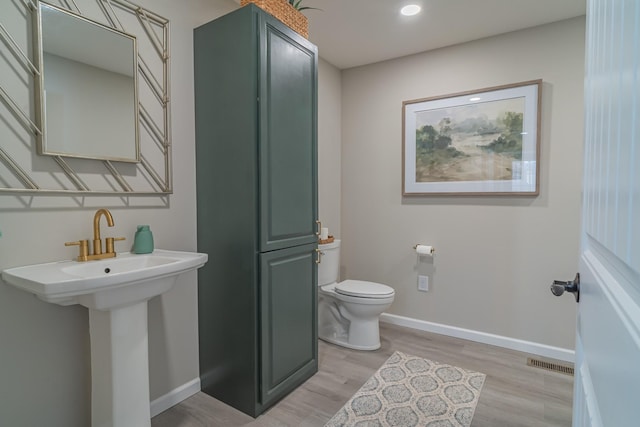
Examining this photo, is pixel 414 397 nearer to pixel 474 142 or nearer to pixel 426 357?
pixel 426 357

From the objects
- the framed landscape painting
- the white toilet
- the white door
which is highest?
the framed landscape painting

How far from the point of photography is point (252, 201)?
5.59ft

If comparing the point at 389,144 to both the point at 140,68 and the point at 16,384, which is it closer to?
the point at 140,68

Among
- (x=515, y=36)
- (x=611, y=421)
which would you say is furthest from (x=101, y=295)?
(x=515, y=36)

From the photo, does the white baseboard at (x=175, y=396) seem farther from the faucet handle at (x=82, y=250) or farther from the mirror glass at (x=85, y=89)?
the mirror glass at (x=85, y=89)

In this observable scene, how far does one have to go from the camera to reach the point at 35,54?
132 centimetres

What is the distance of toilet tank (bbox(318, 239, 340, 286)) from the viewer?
8.84ft

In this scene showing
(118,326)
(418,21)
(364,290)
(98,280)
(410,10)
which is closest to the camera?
(98,280)

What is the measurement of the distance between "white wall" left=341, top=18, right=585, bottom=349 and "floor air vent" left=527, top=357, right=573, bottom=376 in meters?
0.16

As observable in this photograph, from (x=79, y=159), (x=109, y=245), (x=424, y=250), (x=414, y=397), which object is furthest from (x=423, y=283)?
(x=79, y=159)

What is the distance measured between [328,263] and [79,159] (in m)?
1.85

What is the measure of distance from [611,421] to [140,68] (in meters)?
2.08

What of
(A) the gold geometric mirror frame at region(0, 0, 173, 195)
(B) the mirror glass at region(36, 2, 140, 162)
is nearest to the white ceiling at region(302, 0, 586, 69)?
(A) the gold geometric mirror frame at region(0, 0, 173, 195)

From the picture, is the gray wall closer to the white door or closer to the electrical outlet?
the electrical outlet
